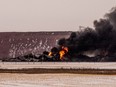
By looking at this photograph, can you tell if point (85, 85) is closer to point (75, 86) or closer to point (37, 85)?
point (75, 86)

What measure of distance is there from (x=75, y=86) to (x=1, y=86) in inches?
479

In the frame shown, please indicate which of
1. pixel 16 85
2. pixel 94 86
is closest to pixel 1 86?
pixel 16 85

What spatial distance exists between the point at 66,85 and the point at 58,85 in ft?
4.44

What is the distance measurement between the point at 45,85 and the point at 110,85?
10919 mm

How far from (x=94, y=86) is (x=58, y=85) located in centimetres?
652

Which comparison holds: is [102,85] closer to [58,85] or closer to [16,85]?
[58,85]

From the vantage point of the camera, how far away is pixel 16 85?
78.8 m

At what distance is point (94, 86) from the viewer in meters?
75.9

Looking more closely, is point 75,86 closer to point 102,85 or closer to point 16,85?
point 102,85

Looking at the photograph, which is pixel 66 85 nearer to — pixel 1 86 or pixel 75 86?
pixel 75 86

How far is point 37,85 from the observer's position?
7856 cm

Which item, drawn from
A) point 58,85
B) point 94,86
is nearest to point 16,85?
point 58,85

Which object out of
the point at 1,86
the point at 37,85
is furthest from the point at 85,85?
the point at 1,86

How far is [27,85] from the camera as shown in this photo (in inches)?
3095
